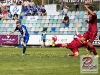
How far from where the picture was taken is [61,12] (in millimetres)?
47312

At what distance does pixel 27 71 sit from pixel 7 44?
105ft

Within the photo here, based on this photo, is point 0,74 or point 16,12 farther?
point 16,12

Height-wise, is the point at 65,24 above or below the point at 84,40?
below

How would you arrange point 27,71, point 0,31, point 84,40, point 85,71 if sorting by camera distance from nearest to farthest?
point 85,71 → point 27,71 → point 84,40 → point 0,31

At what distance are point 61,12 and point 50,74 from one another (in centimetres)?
3449

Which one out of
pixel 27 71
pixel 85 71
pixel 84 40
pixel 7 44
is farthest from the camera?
pixel 7 44

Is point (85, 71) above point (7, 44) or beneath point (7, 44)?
above

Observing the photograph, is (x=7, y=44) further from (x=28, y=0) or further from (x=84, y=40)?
(x=84, y=40)

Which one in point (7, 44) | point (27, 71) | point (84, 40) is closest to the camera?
point (27, 71)

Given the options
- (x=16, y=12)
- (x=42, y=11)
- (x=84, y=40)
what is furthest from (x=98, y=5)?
(x=84, y=40)

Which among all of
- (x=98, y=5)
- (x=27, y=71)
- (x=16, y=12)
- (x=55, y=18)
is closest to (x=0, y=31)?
(x=16, y=12)

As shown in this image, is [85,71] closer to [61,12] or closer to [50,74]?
[50,74]

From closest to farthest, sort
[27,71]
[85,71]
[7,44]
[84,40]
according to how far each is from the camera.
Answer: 1. [85,71]
2. [27,71]
3. [84,40]
4. [7,44]

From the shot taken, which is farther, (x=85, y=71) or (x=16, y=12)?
(x=16, y=12)
